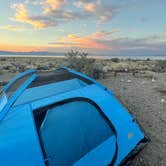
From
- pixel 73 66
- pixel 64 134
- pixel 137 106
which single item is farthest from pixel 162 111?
pixel 73 66

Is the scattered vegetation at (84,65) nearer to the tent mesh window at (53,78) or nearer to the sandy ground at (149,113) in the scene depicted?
the sandy ground at (149,113)

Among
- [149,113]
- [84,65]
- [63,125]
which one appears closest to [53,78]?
[63,125]

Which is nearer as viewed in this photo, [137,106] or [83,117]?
[83,117]

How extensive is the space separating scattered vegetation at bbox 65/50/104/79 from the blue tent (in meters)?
7.83

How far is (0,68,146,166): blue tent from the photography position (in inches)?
102

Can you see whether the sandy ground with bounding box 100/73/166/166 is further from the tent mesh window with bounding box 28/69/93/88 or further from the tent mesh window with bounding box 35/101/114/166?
the tent mesh window with bounding box 28/69/93/88

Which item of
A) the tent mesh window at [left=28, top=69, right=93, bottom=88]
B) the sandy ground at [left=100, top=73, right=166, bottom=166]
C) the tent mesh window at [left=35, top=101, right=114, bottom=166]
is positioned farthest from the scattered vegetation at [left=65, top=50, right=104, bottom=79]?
the tent mesh window at [left=35, top=101, right=114, bottom=166]

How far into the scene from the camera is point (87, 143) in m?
3.47

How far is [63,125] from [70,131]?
0.17 meters

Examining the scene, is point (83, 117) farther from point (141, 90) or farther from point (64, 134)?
point (141, 90)

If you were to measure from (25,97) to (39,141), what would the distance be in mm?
657

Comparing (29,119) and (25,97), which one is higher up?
(25,97)

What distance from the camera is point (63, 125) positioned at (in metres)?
3.13

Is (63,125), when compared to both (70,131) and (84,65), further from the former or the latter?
(84,65)
